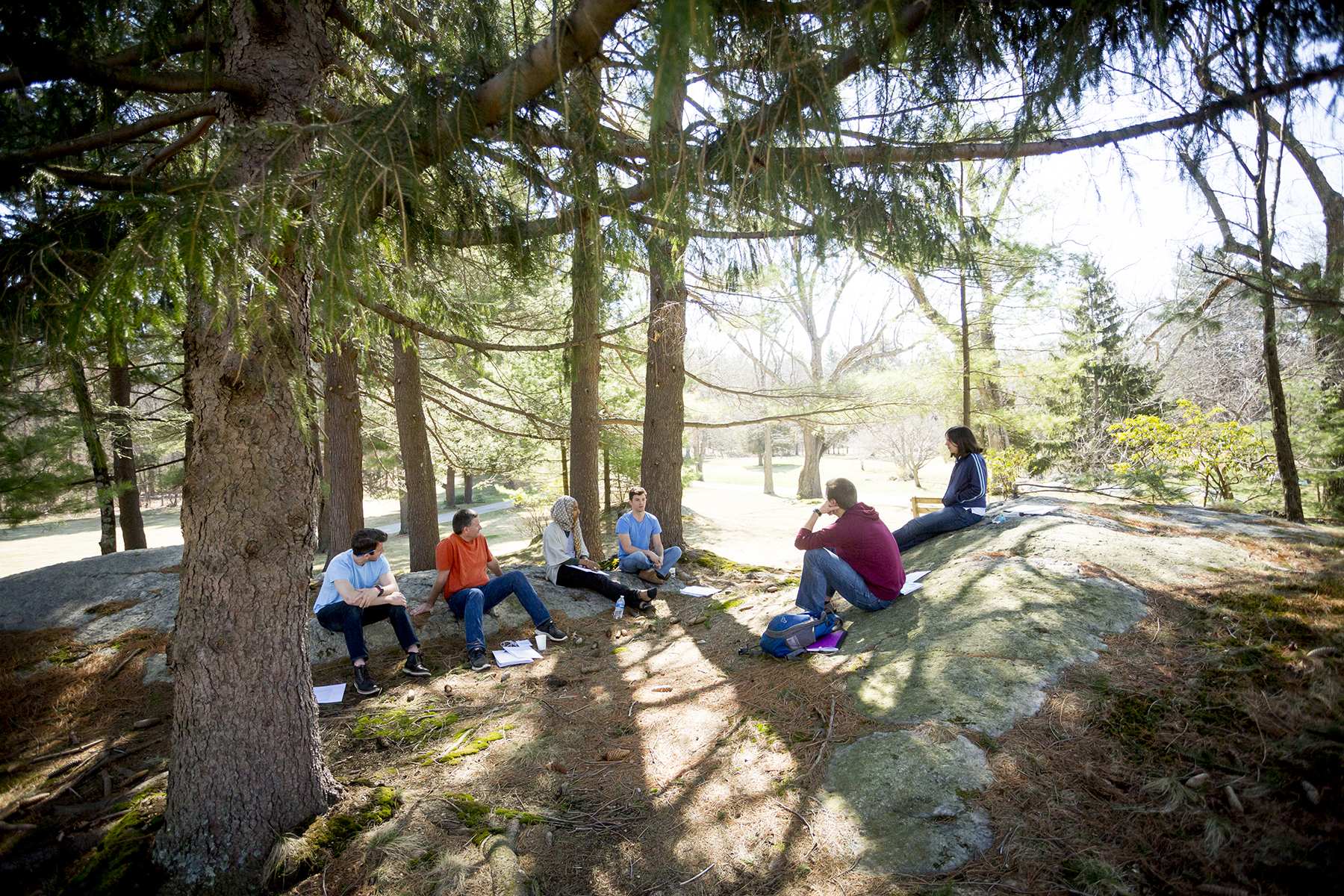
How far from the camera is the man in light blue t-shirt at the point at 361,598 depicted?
464cm

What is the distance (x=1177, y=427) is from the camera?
8773mm

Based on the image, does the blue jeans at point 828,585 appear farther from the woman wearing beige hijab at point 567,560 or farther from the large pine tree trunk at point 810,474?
the large pine tree trunk at point 810,474

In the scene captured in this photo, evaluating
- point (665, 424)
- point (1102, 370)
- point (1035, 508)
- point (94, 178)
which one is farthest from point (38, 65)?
point (1102, 370)

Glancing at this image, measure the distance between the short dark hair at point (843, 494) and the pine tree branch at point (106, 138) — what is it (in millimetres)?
4446

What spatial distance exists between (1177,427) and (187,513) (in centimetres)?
1116

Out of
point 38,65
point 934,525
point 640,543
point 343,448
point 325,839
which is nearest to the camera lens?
point 38,65

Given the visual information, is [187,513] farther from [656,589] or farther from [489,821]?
[656,589]

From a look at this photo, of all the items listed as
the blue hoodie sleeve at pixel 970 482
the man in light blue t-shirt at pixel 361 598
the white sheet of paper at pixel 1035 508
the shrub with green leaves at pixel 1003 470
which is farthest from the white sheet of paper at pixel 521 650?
the shrub with green leaves at pixel 1003 470

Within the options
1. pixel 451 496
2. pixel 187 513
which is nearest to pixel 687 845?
pixel 187 513

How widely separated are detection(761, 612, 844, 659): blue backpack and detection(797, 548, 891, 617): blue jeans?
0.84 ft

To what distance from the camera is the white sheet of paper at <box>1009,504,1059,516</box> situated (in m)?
6.11

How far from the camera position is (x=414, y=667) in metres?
4.71

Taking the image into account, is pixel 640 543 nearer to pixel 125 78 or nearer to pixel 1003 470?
pixel 125 78

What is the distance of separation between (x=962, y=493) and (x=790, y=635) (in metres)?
2.98
